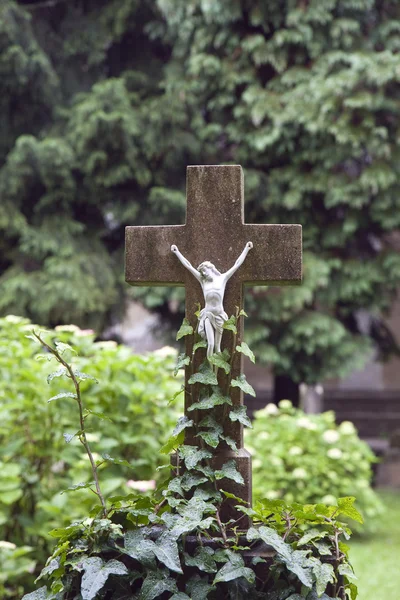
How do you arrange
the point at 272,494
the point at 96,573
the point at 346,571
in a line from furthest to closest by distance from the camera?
1. the point at 272,494
2. the point at 346,571
3. the point at 96,573

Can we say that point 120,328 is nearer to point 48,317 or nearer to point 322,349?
point 48,317

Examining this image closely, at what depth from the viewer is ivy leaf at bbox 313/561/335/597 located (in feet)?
7.00

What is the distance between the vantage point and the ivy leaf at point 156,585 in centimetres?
218

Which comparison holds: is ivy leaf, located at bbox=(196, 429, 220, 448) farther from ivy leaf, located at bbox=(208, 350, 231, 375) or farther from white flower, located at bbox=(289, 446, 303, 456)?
white flower, located at bbox=(289, 446, 303, 456)

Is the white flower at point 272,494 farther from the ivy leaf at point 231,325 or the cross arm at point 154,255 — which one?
the ivy leaf at point 231,325

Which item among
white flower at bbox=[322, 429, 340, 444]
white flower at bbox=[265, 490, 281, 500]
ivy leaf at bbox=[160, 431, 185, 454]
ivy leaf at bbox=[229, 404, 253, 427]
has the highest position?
ivy leaf at bbox=[229, 404, 253, 427]

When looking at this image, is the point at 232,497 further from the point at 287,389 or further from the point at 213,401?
the point at 287,389

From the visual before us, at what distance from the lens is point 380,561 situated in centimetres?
564

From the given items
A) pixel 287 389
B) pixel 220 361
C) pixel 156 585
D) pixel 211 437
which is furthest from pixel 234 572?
pixel 287 389

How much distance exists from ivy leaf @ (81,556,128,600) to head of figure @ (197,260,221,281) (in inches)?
39.4

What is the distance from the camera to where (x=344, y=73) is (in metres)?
7.48

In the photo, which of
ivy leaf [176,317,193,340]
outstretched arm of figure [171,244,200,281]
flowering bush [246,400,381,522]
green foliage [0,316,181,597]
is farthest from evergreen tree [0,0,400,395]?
ivy leaf [176,317,193,340]

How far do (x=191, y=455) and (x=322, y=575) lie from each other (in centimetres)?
57

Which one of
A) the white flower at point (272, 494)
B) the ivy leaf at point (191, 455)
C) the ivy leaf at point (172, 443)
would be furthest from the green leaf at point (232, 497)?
the white flower at point (272, 494)
